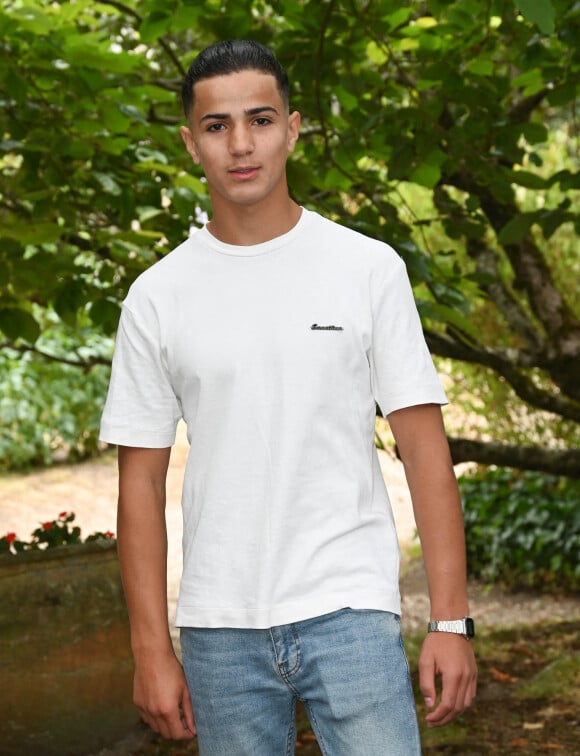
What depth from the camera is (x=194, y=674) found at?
1.92 metres

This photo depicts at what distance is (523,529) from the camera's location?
8.44 m

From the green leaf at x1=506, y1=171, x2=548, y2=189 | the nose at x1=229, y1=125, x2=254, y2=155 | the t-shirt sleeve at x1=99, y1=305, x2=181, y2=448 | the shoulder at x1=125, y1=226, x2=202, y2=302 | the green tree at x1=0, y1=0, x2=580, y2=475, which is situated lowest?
the t-shirt sleeve at x1=99, y1=305, x2=181, y2=448

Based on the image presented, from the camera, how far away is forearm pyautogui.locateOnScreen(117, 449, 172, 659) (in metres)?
1.93

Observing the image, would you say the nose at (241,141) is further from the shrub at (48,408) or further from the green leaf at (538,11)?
the shrub at (48,408)

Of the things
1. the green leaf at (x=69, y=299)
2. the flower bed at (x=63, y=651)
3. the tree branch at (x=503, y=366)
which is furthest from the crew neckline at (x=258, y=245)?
the tree branch at (x=503, y=366)

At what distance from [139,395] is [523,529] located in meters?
6.81

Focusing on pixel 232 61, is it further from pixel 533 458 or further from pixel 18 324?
pixel 533 458

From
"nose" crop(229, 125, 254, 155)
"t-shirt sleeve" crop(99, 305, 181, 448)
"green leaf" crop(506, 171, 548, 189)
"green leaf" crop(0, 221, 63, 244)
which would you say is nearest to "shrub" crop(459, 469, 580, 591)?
"green leaf" crop(506, 171, 548, 189)

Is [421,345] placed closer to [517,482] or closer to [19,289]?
[19,289]

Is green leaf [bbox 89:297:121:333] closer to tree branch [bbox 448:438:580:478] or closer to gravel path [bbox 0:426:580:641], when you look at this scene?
tree branch [bbox 448:438:580:478]

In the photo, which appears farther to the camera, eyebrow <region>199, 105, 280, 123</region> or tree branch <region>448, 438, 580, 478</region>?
tree branch <region>448, 438, 580, 478</region>

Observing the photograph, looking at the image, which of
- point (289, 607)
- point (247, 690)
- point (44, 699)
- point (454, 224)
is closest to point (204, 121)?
point (289, 607)

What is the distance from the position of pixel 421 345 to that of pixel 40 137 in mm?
2381

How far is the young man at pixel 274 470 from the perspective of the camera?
1.84 metres
